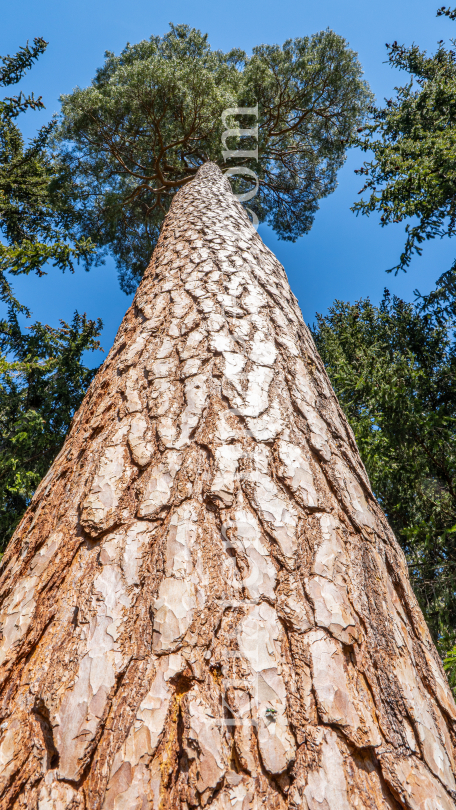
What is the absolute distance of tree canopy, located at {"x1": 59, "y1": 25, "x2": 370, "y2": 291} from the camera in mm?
6762

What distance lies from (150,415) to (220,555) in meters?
0.53

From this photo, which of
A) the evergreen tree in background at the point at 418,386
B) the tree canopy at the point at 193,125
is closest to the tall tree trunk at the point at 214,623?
the evergreen tree in background at the point at 418,386

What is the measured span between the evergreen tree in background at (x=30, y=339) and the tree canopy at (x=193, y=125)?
1147 mm

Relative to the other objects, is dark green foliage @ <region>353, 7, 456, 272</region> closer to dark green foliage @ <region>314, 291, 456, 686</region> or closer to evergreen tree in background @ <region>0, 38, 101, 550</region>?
dark green foliage @ <region>314, 291, 456, 686</region>

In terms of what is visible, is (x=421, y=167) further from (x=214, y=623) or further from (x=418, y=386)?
(x=214, y=623)

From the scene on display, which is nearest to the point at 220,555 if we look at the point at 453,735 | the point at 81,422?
the point at 453,735

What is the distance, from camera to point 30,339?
5152 mm

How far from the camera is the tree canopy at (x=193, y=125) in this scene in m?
6.76

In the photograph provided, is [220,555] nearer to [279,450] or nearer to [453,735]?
[279,450]

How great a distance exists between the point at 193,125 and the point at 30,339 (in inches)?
202

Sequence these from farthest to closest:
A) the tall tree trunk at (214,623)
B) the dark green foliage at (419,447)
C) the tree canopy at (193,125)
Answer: the tree canopy at (193,125) < the dark green foliage at (419,447) < the tall tree trunk at (214,623)

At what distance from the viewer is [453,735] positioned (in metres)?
0.84

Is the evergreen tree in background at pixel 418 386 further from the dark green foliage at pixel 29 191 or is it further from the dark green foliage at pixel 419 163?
the dark green foliage at pixel 29 191

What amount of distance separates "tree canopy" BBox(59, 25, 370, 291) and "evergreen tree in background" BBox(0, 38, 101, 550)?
115cm
